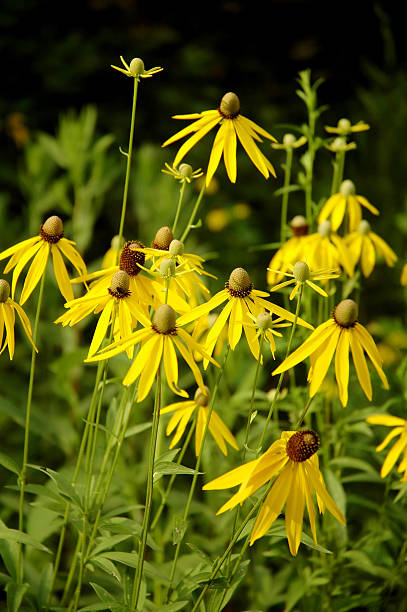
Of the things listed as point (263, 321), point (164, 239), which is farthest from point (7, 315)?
point (263, 321)

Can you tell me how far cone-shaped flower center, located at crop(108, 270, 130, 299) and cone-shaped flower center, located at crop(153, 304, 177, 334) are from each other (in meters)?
0.09

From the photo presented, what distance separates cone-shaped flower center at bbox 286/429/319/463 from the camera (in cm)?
80

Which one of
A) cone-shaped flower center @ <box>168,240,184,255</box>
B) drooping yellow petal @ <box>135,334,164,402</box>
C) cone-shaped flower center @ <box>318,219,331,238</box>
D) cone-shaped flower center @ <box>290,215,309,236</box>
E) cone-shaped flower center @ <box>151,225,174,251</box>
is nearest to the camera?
drooping yellow petal @ <box>135,334,164,402</box>

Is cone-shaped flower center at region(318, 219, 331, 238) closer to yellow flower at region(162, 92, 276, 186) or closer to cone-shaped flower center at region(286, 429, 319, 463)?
yellow flower at region(162, 92, 276, 186)

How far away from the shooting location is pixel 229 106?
0.99 metres

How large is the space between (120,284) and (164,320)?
0.10 metres

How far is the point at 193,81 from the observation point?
11.2 feet

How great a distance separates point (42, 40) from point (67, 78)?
268 millimetres

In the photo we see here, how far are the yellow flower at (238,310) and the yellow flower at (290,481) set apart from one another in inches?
4.9

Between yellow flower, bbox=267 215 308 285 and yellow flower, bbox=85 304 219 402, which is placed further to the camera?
yellow flower, bbox=267 215 308 285

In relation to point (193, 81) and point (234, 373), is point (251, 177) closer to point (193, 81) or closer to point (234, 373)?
point (193, 81)

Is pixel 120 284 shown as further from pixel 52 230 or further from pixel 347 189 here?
pixel 347 189

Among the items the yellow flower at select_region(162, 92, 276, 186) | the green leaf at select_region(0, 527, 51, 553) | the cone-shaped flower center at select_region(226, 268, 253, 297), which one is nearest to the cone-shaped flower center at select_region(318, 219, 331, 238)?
the yellow flower at select_region(162, 92, 276, 186)

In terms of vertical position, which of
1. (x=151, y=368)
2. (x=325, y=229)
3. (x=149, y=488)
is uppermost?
(x=325, y=229)
